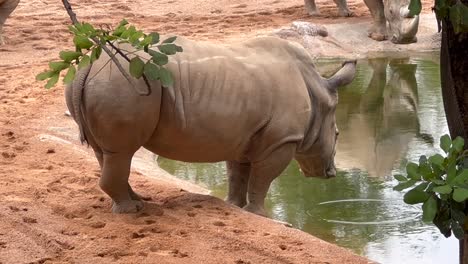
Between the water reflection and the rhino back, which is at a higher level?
the rhino back

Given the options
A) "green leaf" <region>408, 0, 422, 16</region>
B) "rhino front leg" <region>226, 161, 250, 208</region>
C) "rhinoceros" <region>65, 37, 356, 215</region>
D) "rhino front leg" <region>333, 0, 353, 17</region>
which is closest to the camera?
"green leaf" <region>408, 0, 422, 16</region>

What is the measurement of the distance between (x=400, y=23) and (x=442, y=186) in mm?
10466

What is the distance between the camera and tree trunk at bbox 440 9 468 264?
436cm

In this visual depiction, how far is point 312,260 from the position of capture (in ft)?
17.4

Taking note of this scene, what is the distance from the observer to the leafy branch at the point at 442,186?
3.29 meters

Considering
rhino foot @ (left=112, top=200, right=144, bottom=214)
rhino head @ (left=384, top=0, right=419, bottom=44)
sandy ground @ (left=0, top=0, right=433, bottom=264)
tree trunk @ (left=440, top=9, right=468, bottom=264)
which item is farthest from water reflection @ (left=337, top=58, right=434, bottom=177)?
tree trunk @ (left=440, top=9, right=468, bottom=264)

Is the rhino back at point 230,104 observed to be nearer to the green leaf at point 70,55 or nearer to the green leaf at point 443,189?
the green leaf at point 70,55

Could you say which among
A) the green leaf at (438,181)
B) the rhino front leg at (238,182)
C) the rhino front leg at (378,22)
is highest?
the green leaf at (438,181)

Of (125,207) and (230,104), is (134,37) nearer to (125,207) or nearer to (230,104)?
(230,104)

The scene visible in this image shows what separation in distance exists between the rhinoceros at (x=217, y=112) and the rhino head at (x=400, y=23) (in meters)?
6.98

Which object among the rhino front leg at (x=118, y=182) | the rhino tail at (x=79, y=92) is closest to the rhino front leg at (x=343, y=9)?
the rhino front leg at (x=118, y=182)

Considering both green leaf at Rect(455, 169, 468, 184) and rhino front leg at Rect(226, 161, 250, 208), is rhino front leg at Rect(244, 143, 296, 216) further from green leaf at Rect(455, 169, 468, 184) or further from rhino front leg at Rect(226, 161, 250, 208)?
green leaf at Rect(455, 169, 468, 184)

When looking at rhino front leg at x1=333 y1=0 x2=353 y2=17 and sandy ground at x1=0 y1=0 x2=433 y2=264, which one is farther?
rhino front leg at x1=333 y1=0 x2=353 y2=17

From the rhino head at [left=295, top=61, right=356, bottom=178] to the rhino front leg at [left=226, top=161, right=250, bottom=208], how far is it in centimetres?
36
